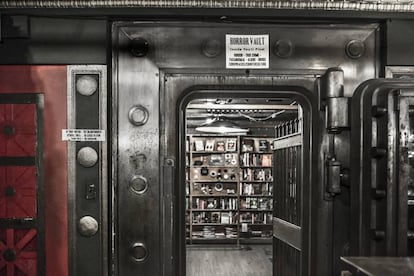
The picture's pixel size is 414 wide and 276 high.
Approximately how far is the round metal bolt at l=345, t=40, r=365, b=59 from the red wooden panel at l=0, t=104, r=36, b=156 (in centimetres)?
151

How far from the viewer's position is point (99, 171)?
1.88 metres

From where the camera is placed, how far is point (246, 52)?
6.36ft

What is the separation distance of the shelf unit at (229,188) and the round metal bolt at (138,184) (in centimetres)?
555

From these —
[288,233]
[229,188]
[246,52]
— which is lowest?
[229,188]

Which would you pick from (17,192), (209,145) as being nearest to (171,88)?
(17,192)

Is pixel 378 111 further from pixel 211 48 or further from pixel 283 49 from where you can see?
pixel 211 48

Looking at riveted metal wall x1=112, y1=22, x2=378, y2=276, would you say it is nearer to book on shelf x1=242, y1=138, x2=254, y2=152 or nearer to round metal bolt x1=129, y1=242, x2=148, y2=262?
round metal bolt x1=129, y1=242, x2=148, y2=262

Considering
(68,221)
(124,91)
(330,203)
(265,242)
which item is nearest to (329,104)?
(330,203)

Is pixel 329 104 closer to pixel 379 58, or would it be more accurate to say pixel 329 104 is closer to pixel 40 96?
pixel 379 58

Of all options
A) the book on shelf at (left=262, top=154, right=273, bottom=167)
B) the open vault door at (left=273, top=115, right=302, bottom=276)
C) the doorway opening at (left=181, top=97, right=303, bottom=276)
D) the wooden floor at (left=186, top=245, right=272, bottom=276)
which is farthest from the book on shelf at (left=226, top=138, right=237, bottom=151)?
the open vault door at (left=273, top=115, right=302, bottom=276)

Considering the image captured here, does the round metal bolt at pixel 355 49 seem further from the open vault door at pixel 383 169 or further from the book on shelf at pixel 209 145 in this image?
the book on shelf at pixel 209 145

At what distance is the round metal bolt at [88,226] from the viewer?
187cm

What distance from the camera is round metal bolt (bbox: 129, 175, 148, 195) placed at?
1.92m

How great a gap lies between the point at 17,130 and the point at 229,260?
200 inches
